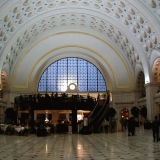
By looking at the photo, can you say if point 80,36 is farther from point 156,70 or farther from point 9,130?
point 9,130

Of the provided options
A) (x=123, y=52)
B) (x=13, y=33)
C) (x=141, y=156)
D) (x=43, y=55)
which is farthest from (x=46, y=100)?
(x=141, y=156)

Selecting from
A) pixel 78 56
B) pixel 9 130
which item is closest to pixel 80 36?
pixel 78 56

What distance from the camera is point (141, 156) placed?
34.9 feet

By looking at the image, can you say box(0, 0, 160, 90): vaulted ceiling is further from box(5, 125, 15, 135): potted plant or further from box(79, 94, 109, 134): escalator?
box(5, 125, 15, 135): potted plant

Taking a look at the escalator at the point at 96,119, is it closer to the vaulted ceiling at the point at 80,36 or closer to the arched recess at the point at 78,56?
the vaulted ceiling at the point at 80,36

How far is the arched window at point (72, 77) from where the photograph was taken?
4272cm

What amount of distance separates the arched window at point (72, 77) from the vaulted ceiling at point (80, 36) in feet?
3.78

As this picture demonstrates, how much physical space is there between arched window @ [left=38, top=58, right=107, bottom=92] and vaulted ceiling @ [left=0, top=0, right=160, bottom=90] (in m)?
1.15

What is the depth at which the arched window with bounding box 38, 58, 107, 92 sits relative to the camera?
4272 cm

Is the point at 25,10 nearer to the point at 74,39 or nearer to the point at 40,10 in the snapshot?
the point at 40,10

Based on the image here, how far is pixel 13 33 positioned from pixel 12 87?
30.8ft

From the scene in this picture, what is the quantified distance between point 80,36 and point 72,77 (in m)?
7.76

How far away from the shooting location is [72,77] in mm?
43125

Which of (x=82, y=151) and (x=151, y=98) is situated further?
(x=151, y=98)
